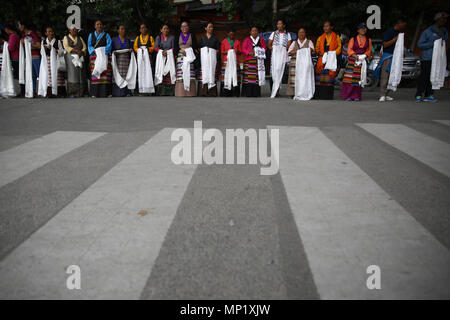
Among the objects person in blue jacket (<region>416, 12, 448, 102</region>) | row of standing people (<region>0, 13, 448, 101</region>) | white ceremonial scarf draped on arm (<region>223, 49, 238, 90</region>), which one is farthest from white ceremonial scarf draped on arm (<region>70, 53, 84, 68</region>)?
person in blue jacket (<region>416, 12, 448, 102</region>)

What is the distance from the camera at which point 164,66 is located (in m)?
12.0

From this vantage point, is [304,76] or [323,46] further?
[304,76]

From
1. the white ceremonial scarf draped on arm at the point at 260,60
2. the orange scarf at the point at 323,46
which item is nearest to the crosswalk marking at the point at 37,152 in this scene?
the white ceremonial scarf draped on arm at the point at 260,60

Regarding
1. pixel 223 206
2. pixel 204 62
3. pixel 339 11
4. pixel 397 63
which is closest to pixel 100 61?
pixel 204 62

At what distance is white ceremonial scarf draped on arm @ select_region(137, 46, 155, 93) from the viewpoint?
39.1ft

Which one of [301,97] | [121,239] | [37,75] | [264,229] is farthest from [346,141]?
[37,75]

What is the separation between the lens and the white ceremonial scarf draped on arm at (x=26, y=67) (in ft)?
36.9

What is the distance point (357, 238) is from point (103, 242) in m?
1.48

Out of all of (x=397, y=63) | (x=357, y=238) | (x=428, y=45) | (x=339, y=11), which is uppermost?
(x=339, y=11)

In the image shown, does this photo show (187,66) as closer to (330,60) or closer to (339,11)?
(330,60)

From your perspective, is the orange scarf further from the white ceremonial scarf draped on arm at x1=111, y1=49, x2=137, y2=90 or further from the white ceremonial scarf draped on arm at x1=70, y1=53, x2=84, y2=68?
the white ceremonial scarf draped on arm at x1=70, y1=53, x2=84, y2=68

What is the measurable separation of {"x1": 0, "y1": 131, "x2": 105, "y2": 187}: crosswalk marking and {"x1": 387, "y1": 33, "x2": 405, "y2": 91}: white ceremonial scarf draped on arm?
26.1ft

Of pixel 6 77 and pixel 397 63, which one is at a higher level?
pixel 397 63

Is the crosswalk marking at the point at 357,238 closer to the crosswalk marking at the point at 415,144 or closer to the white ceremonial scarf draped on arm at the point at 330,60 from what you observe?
the crosswalk marking at the point at 415,144
